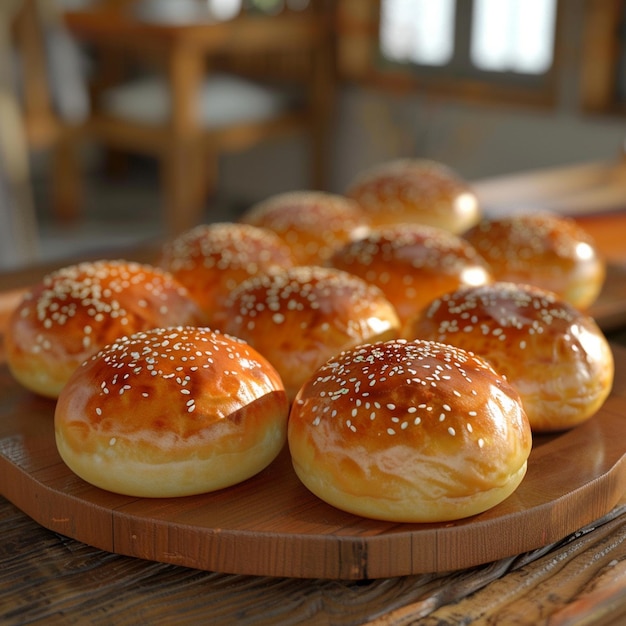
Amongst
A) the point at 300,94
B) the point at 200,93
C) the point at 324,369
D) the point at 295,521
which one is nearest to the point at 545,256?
the point at 324,369

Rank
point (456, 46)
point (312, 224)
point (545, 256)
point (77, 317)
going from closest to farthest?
point (77, 317) → point (545, 256) → point (312, 224) → point (456, 46)

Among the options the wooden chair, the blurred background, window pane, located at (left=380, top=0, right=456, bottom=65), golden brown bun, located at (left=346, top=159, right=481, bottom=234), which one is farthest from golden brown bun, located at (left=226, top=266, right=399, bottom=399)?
window pane, located at (left=380, top=0, right=456, bottom=65)

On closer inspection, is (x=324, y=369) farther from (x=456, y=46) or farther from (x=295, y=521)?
(x=456, y=46)

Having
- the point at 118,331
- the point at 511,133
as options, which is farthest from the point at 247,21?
the point at 118,331

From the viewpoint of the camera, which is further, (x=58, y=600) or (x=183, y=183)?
(x=183, y=183)

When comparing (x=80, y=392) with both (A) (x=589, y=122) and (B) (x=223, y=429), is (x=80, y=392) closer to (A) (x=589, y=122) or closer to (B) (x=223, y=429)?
(B) (x=223, y=429)

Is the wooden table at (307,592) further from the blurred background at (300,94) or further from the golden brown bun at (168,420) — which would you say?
the blurred background at (300,94)

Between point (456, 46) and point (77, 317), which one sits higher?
point (77, 317)

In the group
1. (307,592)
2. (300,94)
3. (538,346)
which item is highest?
(538,346)
